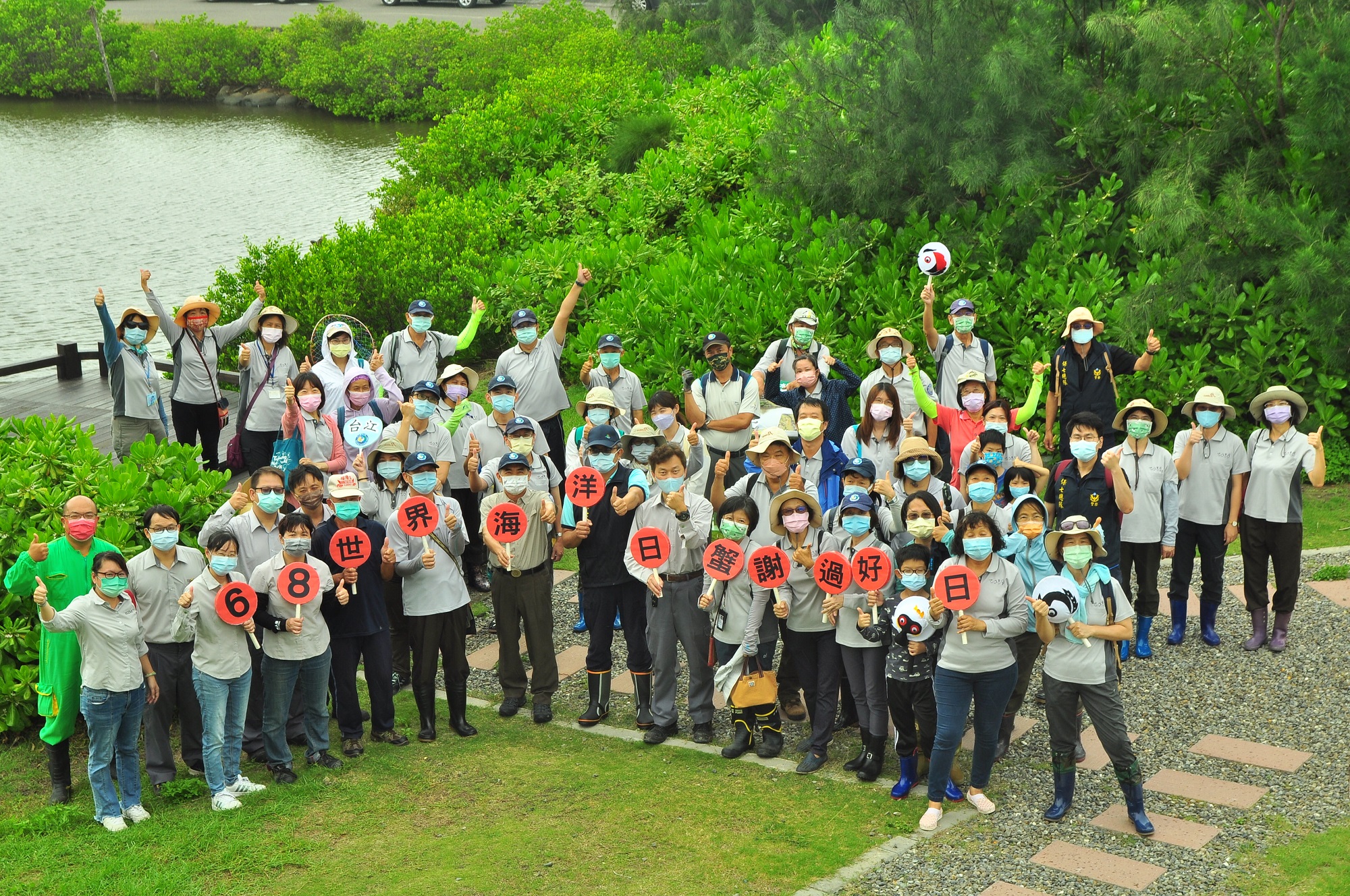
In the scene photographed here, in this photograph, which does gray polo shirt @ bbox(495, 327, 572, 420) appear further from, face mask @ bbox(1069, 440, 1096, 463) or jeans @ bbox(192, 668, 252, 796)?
face mask @ bbox(1069, 440, 1096, 463)

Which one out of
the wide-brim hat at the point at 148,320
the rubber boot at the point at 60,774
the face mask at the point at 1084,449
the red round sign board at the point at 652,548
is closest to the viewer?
the rubber boot at the point at 60,774

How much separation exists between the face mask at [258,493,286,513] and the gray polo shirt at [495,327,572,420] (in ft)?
11.1

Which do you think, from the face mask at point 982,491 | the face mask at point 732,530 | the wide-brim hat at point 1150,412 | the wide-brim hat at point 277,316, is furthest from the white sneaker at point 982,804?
the wide-brim hat at point 277,316

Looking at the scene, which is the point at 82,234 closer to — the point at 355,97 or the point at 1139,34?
the point at 355,97

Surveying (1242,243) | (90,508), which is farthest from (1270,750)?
(90,508)

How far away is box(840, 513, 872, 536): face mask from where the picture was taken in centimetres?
808

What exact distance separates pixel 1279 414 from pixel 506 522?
5507 millimetres

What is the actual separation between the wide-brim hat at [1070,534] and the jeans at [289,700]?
14.6 ft

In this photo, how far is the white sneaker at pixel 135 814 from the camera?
7934 millimetres

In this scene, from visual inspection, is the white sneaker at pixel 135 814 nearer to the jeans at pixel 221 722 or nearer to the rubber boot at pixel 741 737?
the jeans at pixel 221 722

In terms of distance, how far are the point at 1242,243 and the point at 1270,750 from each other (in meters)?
6.56

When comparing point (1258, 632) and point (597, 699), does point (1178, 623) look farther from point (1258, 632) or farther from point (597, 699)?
point (597, 699)

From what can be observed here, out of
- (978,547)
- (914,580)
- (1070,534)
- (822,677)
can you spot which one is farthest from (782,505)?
(1070,534)

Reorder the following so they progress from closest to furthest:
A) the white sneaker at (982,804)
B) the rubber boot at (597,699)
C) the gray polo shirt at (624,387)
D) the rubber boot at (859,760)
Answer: the white sneaker at (982,804)
the rubber boot at (859,760)
the rubber boot at (597,699)
the gray polo shirt at (624,387)
